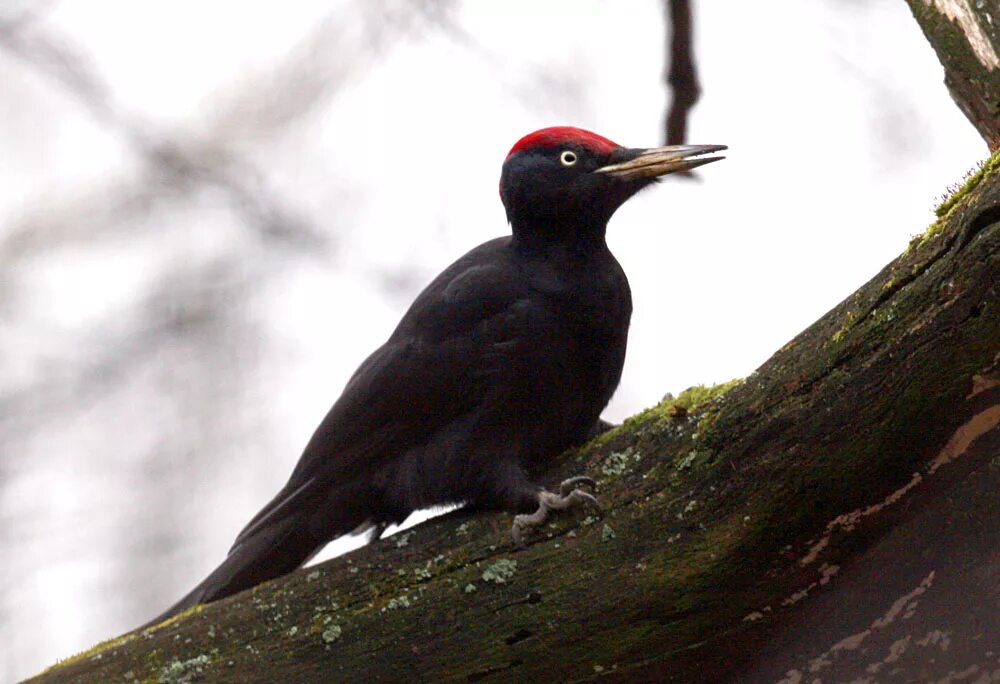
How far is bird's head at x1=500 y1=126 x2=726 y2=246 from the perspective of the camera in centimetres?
328

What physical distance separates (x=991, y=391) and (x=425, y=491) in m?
1.48

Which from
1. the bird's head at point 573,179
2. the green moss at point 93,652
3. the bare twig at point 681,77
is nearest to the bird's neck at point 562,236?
the bird's head at point 573,179

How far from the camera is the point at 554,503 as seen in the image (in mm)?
2496

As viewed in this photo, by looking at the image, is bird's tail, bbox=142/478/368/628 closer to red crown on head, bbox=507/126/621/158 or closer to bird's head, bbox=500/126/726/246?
bird's head, bbox=500/126/726/246

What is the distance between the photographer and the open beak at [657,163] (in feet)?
10.5

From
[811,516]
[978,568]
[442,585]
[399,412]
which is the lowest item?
[978,568]

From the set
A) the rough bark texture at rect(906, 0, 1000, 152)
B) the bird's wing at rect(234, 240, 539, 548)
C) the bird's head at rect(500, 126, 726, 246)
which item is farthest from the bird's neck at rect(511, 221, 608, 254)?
the rough bark texture at rect(906, 0, 1000, 152)

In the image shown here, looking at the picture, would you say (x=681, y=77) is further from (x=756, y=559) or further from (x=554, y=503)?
(x=756, y=559)

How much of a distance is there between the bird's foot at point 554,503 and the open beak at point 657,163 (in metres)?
1.08

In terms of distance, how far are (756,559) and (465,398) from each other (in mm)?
1091

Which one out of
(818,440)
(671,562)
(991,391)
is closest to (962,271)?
(991,391)

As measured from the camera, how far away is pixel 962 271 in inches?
78.3

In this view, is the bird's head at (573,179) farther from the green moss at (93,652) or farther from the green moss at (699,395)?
the green moss at (93,652)

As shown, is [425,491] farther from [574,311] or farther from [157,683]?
[157,683]
